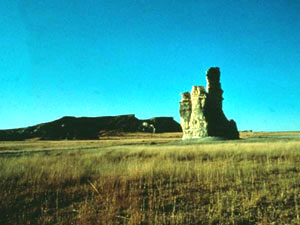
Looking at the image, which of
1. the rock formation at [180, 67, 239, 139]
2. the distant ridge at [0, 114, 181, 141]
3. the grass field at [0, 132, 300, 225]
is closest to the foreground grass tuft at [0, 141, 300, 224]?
the grass field at [0, 132, 300, 225]

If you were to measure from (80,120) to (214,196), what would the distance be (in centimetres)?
10267

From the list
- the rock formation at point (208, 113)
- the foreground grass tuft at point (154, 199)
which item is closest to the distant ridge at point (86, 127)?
the rock formation at point (208, 113)

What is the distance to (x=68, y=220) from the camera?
3529mm

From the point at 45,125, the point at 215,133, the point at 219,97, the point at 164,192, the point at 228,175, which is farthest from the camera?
the point at 45,125

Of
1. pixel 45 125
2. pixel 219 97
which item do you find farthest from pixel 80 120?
pixel 219 97

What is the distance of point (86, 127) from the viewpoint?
10056 centimetres

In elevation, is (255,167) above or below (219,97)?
below

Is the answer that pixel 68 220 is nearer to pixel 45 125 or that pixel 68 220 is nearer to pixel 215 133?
pixel 215 133

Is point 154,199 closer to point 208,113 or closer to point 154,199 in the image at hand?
point 154,199

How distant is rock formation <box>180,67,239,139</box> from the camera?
3869cm

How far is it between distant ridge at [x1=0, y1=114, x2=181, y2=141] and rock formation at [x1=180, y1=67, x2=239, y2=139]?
4631 centimetres

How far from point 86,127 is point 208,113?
73.1 meters

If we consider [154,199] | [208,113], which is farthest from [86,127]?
[154,199]

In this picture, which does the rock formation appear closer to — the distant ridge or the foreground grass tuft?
the foreground grass tuft
